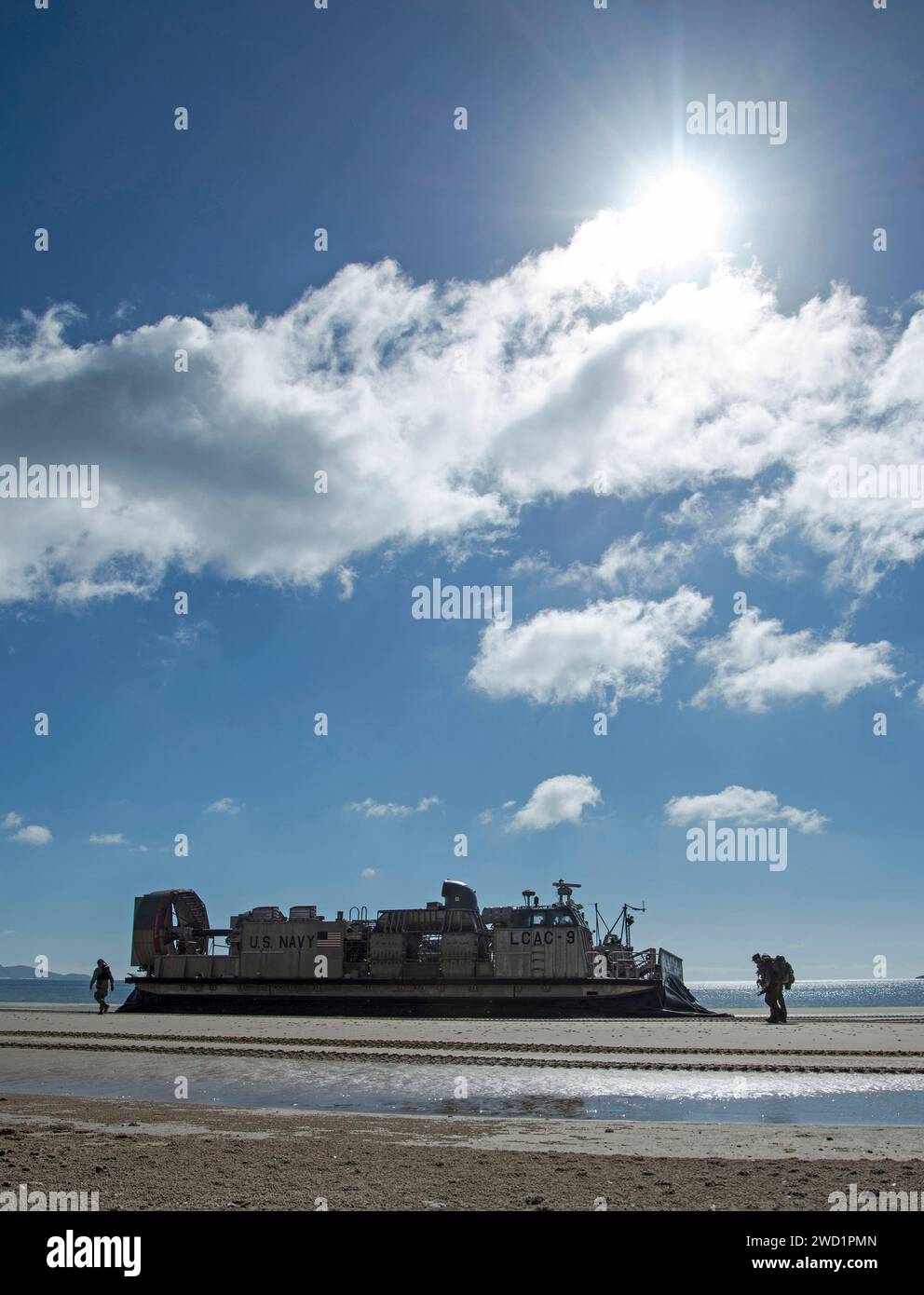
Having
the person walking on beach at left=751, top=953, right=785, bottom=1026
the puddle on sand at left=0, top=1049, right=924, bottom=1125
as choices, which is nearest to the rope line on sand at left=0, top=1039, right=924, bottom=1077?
the puddle on sand at left=0, top=1049, right=924, bottom=1125

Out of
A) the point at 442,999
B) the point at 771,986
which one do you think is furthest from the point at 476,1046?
the point at 442,999

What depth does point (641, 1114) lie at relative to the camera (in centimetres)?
1173

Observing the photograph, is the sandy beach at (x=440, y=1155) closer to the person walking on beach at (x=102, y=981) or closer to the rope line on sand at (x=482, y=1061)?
the rope line on sand at (x=482, y=1061)

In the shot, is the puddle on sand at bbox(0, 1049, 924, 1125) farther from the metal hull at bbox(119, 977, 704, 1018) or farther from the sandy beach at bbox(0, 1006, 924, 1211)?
the metal hull at bbox(119, 977, 704, 1018)

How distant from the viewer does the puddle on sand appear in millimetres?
12023

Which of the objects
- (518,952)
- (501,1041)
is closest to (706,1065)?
(501,1041)

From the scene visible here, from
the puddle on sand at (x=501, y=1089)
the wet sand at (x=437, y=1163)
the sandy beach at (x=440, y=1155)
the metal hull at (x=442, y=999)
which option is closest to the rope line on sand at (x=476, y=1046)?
the sandy beach at (x=440, y=1155)

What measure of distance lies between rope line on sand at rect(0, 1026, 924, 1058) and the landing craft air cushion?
43.5 ft

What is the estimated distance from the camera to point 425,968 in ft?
128

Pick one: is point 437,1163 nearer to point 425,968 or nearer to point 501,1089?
point 501,1089

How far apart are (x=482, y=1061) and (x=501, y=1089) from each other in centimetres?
403

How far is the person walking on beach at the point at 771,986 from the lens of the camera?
95.2 ft
